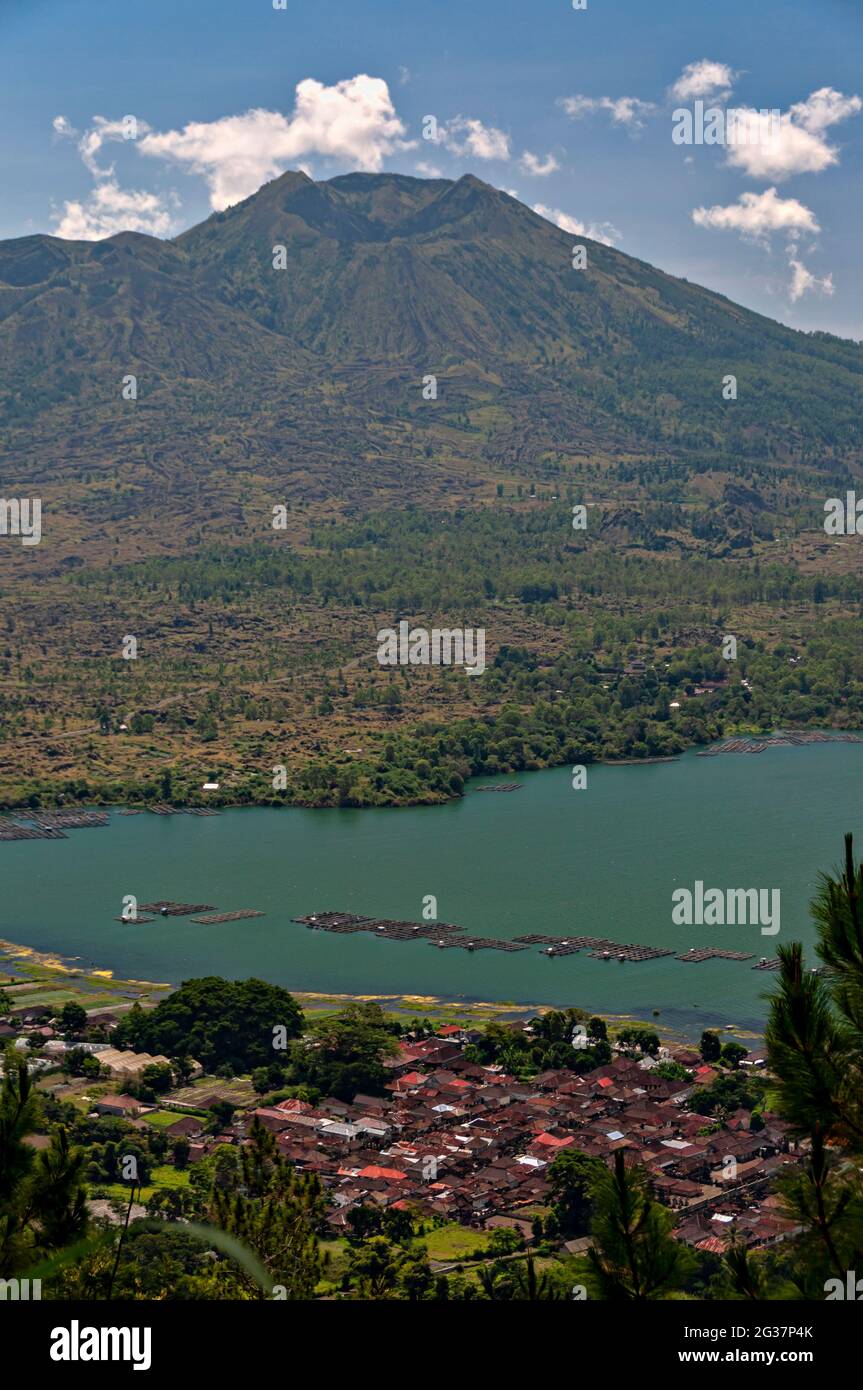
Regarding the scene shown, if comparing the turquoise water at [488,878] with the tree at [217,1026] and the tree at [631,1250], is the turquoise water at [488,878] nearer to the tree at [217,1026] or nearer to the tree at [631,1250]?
the tree at [217,1026]

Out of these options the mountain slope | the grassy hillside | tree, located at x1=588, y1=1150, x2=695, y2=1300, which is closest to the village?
tree, located at x1=588, y1=1150, x2=695, y2=1300

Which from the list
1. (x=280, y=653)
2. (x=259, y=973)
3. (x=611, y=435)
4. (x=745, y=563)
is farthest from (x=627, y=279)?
(x=259, y=973)

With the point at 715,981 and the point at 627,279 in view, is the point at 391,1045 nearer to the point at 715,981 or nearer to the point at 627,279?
the point at 715,981

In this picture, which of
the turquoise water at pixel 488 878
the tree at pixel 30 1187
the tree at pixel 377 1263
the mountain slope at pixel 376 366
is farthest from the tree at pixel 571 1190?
Answer: the mountain slope at pixel 376 366

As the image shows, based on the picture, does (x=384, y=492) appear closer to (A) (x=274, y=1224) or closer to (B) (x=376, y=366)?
(B) (x=376, y=366)

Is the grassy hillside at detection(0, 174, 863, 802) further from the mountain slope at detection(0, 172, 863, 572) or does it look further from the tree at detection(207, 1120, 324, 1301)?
the tree at detection(207, 1120, 324, 1301)
